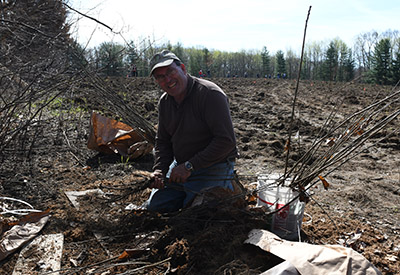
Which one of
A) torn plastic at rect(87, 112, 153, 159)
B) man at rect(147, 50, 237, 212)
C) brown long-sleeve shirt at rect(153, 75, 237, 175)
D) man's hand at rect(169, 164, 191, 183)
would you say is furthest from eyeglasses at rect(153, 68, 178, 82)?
torn plastic at rect(87, 112, 153, 159)

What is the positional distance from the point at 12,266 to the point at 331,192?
2856mm

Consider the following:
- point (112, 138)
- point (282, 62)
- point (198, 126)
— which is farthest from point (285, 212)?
point (282, 62)

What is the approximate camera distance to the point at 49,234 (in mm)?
2346

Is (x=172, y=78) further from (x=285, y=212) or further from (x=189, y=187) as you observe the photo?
(x=285, y=212)

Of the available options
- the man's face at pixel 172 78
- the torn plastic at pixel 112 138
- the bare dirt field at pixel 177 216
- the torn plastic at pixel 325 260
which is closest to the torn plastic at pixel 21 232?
the bare dirt field at pixel 177 216

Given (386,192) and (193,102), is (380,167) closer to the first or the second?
(386,192)

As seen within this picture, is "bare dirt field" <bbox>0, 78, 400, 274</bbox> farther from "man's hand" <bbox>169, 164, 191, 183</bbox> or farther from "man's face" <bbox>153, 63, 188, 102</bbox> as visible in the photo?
"man's face" <bbox>153, 63, 188, 102</bbox>

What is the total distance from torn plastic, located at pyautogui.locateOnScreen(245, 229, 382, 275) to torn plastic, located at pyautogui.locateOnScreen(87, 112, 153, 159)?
2827mm

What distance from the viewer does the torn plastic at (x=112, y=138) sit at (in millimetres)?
4277

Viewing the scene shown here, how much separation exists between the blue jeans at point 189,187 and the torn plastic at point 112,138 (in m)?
1.66

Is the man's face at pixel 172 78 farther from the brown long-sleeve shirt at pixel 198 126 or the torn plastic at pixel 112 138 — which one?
the torn plastic at pixel 112 138

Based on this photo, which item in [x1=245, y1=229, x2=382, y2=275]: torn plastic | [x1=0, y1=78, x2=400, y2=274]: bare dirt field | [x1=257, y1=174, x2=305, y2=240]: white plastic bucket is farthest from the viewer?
[x1=257, y1=174, x2=305, y2=240]: white plastic bucket

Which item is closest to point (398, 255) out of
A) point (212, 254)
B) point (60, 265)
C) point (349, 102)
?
point (212, 254)

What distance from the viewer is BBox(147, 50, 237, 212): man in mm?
2359
